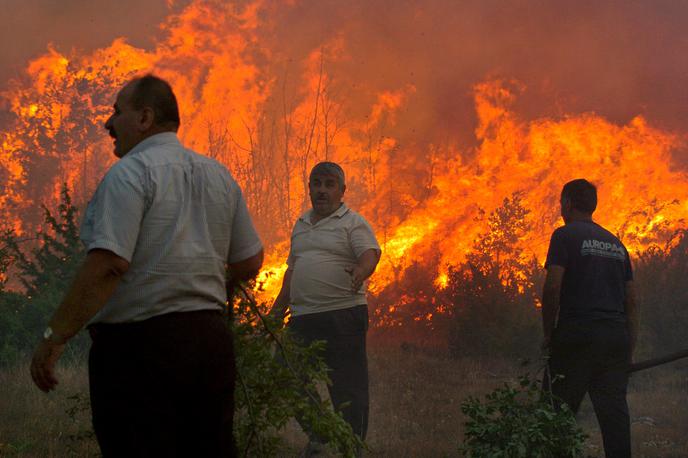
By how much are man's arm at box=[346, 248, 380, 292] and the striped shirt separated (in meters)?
2.62

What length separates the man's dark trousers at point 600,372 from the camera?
17.0ft

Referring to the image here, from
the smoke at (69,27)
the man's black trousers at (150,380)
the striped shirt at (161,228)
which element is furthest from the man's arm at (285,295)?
the smoke at (69,27)

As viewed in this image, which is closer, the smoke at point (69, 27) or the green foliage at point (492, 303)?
the green foliage at point (492, 303)

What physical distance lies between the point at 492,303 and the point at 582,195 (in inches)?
283

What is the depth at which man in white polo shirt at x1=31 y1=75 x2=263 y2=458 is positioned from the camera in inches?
98.9

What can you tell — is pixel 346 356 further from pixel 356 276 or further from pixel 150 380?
pixel 150 380

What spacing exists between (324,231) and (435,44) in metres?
12.5

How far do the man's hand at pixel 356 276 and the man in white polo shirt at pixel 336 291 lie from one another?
0.5 inches

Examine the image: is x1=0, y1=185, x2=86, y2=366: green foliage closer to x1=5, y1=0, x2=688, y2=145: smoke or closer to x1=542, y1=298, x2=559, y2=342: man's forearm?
x1=542, y1=298, x2=559, y2=342: man's forearm

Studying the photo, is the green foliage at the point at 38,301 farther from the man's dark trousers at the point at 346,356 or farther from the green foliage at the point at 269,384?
the green foliage at the point at 269,384

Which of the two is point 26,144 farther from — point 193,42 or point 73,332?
point 73,332

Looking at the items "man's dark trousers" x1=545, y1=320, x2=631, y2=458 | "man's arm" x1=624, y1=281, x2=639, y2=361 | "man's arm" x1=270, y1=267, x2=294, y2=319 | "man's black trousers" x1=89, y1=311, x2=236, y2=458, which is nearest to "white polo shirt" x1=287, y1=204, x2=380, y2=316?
"man's arm" x1=270, y1=267, x2=294, y2=319

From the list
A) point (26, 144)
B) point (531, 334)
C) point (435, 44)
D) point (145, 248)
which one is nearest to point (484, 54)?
point (435, 44)

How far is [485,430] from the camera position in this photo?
16.4ft
